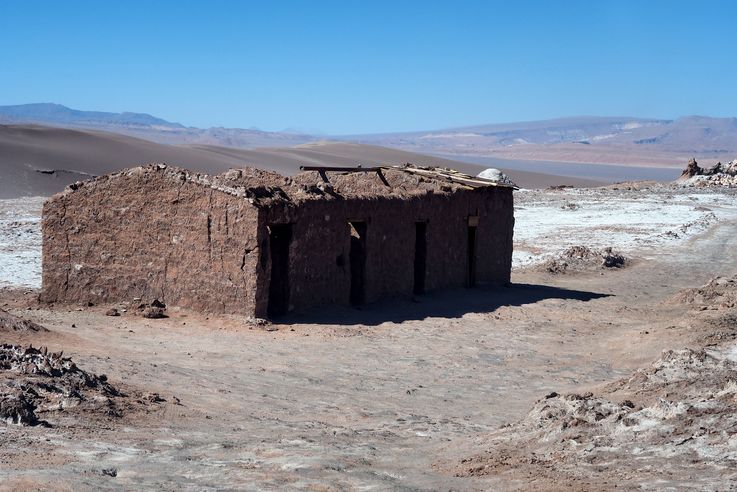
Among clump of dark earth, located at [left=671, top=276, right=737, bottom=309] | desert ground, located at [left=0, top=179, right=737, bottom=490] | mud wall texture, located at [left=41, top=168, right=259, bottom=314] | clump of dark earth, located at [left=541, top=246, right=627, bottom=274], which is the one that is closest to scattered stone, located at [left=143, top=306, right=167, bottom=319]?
desert ground, located at [left=0, top=179, right=737, bottom=490]

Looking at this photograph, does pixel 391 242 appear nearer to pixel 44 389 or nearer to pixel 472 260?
pixel 472 260

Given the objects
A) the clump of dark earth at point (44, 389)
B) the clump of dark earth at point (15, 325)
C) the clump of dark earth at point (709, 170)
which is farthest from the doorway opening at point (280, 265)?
the clump of dark earth at point (709, 170)

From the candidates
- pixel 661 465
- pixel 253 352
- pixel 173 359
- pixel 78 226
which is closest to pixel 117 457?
pixel 661 465

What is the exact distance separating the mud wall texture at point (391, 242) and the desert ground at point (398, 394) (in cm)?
44

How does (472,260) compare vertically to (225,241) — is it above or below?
below

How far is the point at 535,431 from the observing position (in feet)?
28.9

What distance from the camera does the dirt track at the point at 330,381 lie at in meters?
7.80

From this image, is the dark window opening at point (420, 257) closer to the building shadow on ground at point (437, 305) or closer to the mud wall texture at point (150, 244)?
the building shadow on ground at point (437, 305)

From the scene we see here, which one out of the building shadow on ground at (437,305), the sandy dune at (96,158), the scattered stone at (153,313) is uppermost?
the sandy dune at (96,158)

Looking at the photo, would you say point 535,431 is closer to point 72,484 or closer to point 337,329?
point 72,484

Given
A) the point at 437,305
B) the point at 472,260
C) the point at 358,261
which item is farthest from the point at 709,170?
the point at 358,261

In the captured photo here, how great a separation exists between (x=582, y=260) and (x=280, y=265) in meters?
13.6

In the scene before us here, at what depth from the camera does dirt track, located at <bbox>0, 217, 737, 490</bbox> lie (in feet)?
25.6

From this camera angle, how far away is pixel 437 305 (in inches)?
762
